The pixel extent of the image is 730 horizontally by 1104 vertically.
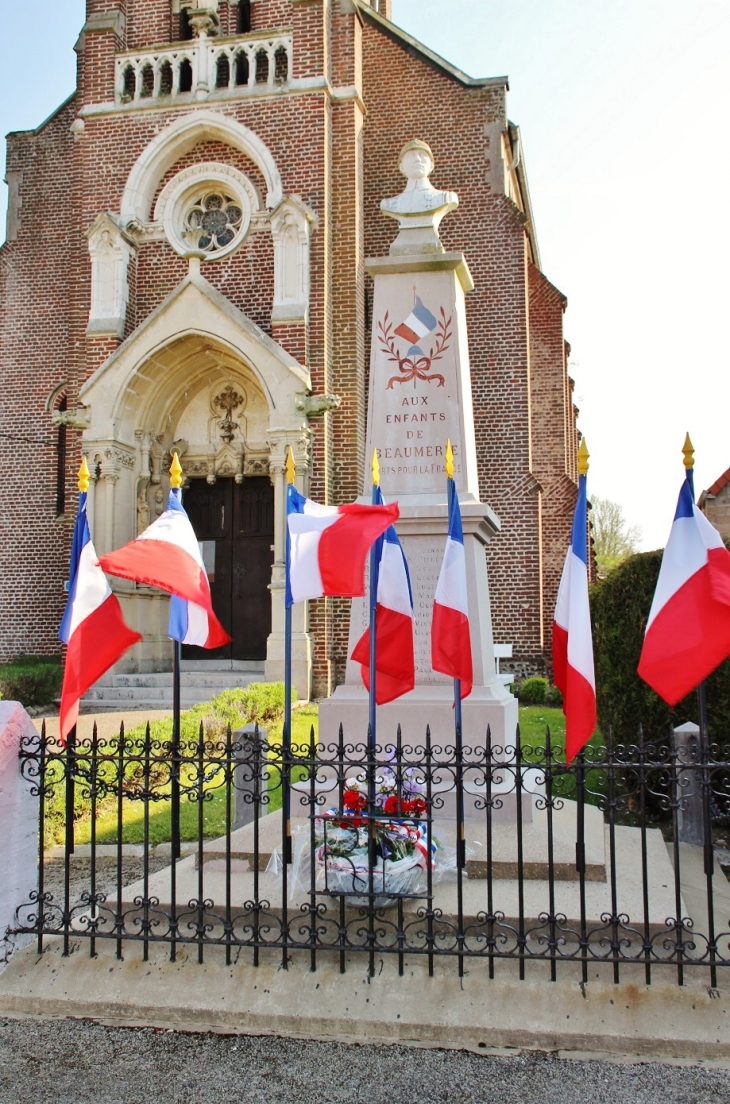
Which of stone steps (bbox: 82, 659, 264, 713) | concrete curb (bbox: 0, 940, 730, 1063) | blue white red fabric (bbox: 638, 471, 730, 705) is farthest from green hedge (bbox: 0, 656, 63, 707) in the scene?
blue white red fabric (bbox: 638, 471, 730, 705)

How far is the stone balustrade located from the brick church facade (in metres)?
0.04

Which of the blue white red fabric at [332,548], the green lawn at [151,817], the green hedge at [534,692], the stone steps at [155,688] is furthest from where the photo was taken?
the green hedge at [534,692]

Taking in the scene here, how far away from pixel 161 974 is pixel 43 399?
1533 cm

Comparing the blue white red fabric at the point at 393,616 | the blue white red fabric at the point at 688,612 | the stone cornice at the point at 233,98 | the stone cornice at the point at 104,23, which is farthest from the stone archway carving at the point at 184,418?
the blue white red fabric at the point at 688,612

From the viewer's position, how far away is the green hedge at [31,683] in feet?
42.8

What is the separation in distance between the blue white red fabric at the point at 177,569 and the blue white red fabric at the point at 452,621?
114cm

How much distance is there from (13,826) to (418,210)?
546 cm

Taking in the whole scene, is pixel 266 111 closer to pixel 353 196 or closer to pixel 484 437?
pixel 353 196

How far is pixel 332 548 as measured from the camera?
15.4 ft

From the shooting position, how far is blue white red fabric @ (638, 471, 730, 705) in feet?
13.7

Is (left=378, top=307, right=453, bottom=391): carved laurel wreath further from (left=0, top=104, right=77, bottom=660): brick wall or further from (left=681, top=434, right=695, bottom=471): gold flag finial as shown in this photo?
(left=0, top=104, right=77, bottom=660): brick wall

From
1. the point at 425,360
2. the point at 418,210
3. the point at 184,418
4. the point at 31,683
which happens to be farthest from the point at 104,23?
the point at 425,360

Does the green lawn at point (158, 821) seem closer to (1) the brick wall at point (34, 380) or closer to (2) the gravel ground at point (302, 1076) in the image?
(2) the gravel ground at point (302, 1076)

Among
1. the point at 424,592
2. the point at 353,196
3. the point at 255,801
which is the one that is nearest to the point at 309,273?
the point at 353,196
